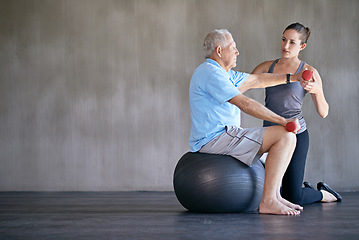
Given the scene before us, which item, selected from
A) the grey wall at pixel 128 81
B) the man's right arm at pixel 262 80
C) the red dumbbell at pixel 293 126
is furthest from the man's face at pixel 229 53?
→ the grey wall at pixel 128 81

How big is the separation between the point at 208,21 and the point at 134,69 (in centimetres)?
97

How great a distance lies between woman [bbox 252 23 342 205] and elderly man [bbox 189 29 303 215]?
388 millimetres

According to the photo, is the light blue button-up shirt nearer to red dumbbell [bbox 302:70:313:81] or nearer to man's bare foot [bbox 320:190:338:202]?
red dumbbell [bbox 302:70:313:81]

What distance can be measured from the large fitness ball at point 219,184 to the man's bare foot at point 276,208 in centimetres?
11

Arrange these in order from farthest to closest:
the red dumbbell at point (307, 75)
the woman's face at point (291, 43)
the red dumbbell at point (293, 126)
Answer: the woman's face at point (291, 43) < the red dumbbell at point (307, 75) < the red dumbbell at point (293, 126)

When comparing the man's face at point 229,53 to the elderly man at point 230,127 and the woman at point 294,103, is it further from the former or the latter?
the woman at point 294,103

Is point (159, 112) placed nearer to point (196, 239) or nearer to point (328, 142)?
point (328, 142)

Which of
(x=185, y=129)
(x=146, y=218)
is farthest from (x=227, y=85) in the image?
(x=185, y=129)

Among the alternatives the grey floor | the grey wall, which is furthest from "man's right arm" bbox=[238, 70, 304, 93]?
the grey wall

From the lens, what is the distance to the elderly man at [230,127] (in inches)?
95.8

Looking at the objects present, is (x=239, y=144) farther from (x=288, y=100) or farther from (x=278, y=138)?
(x=288, y=100)

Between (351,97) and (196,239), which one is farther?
(351,97)

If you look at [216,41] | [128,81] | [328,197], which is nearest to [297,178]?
[328,197]

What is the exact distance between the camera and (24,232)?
6.36 ft
